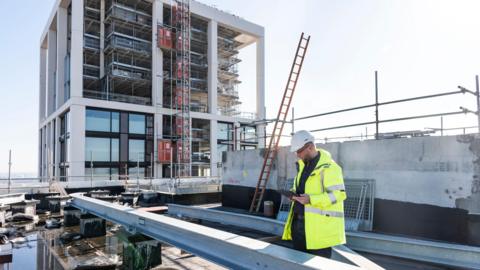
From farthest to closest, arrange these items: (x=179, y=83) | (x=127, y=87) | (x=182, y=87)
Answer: (x=127, y=87) → (x=179, y=83) → (x=182, y=87)

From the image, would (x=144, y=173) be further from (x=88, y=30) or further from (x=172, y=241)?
(x=172, y=241)

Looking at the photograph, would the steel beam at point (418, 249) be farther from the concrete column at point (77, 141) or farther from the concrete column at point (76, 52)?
the concrete column at point (76, 52)

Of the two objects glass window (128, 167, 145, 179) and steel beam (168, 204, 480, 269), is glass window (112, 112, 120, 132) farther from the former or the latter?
steel beam (168, 204, 480, 269)

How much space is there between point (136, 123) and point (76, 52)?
8.15 meters

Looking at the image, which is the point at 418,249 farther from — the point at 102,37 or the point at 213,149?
the point at 102,37

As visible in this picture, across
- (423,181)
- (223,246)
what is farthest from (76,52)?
(223,246)

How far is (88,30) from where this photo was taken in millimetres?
34250

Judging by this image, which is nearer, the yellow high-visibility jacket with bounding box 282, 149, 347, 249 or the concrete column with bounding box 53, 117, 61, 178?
the yellow high-visibility jacket with bounding box 282, 149, 347, 249

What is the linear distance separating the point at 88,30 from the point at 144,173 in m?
17.4

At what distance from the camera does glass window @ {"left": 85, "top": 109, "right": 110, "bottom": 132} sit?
27781mm

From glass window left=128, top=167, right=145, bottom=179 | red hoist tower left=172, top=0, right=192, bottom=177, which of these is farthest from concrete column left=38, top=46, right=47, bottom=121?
red hoist tower left=172, top=0, right=192, bottom=177

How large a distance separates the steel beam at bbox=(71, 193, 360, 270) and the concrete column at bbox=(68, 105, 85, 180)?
946 inches

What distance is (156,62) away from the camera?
32000 millimetres

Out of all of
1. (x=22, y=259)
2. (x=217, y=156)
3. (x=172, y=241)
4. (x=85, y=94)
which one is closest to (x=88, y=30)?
(x=85, y=94)
